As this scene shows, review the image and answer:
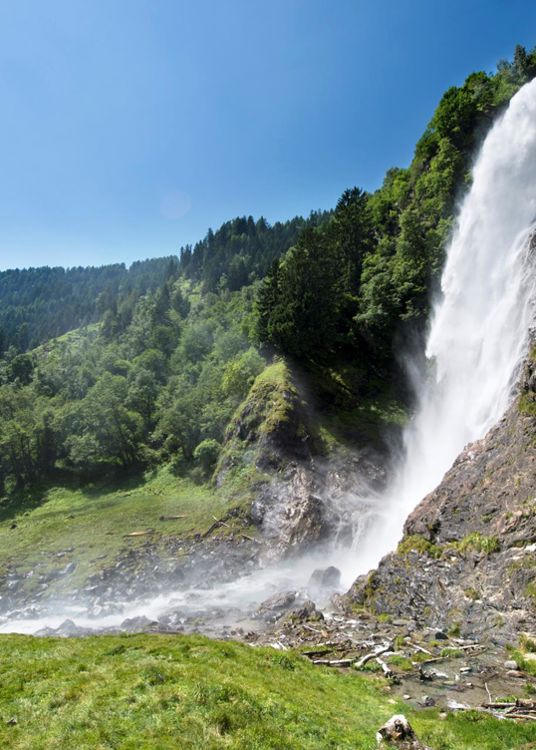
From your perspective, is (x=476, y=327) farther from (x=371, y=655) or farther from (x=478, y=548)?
(x=371, y=655)

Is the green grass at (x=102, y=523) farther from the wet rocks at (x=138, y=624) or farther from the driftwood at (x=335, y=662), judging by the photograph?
the driftwood at (x=335, y=662)

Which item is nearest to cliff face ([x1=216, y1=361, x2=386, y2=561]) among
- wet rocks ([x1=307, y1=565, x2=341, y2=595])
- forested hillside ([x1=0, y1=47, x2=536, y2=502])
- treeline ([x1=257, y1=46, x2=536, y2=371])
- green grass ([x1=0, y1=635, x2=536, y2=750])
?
forested hillside ([x1=0, y1=47, x2=536, y2=502])

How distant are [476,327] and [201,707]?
114 feet

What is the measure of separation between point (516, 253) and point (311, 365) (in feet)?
70.9

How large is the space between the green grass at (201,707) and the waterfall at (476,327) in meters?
16.2

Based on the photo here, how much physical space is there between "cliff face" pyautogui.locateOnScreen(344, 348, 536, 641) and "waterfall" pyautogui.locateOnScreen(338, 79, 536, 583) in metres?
5.40

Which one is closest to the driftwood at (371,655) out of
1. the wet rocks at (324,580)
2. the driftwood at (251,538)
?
the wet rocks at (324,580)

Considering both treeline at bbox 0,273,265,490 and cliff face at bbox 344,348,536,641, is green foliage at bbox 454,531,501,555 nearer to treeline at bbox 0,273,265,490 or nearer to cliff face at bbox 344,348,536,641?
cliff face at bbox 344,348,536,641

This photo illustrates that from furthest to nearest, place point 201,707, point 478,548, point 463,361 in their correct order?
point 463,361 < point 478,548 < point 201,707

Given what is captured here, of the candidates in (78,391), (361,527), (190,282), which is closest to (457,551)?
(361,527)

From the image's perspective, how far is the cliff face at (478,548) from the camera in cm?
1566

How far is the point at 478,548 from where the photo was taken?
18.2m

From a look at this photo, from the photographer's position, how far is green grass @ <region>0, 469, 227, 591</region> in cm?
3353

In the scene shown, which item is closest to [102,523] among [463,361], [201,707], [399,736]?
[201,707]
